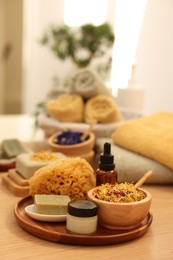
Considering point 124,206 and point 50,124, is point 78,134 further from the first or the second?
point 124,206

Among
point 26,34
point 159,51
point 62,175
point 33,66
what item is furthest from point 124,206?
point 26,34

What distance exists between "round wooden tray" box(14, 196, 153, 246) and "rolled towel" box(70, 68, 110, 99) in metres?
0.49

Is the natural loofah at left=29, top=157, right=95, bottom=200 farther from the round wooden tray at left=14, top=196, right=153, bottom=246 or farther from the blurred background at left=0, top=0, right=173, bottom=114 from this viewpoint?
the blurred background at left=0, top=0, right=173, bottom=114

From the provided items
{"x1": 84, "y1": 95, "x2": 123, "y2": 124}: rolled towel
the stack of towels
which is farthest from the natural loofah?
{"x1": 84, "y1": 95, "x2": 123, "y2": 124}: rolled towel

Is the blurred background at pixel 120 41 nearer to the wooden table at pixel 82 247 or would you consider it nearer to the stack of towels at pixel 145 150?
the stack of towels at pixel 145 150

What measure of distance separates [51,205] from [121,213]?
0.10 metres

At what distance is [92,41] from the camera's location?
1.17 metres

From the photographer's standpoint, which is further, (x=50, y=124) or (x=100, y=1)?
(x=100, y=1)

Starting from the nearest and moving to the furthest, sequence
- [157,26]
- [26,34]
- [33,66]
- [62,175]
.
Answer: [62,175] → [157,26] → [33,66] → [26,34]

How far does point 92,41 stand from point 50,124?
342 mm

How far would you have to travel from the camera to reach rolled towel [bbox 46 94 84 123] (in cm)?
95

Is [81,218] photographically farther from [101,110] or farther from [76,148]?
[101,110]

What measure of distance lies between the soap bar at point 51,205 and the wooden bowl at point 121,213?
0.04 meters

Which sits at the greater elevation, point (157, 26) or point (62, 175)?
point (157, 26)
